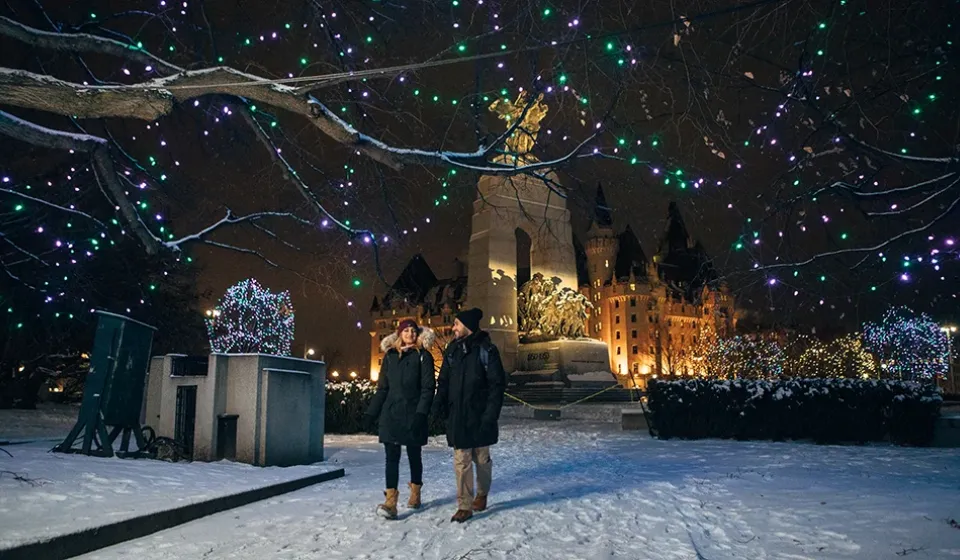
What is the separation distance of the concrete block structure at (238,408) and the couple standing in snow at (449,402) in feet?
12.5

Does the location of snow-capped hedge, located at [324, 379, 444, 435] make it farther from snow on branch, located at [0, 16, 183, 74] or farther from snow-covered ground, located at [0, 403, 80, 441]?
snow on branch, located at [0, 16, 183, 74]

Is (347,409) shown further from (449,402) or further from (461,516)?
(461,516)

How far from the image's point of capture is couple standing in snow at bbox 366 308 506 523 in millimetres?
6875

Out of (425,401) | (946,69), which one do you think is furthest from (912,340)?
(425,401)

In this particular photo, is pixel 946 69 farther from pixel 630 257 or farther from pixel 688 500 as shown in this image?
pixel 630 257

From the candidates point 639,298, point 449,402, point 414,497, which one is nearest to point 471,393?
point 449,402

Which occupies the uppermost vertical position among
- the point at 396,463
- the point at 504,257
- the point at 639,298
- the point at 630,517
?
the point at 639,298

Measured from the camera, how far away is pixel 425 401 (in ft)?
22.9

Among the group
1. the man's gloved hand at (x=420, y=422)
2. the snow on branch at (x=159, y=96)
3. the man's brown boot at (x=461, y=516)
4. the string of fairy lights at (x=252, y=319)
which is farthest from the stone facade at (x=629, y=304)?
the man's brown boot at (x=461, y=516)

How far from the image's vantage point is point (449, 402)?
7082 millimetres

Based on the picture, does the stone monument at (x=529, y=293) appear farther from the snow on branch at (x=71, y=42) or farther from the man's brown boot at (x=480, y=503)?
the man's brown boot at (x=480, y=503)

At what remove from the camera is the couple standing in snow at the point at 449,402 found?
6875 mm

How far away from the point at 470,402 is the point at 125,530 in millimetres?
3113

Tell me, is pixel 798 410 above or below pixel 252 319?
below
